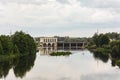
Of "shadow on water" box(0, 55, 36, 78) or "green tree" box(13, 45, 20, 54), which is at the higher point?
"green tree" box(13, 45, 20, 54)

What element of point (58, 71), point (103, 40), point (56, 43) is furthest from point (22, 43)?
point (56, 43)

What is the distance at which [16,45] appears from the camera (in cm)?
7544

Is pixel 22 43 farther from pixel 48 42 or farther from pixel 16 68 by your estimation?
pixel 48 42

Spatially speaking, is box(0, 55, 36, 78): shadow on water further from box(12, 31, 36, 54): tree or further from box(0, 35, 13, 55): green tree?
box(12, 31, 36, 54): tree

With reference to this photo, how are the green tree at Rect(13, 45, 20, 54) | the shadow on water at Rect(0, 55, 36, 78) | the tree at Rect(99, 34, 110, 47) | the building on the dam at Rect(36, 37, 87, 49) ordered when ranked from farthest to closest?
the building on the dam at Rect(36, 37, 87, 49), the tree at Rect(99, 34, 110, 47), the green tree at Rect(13, 45, 20, 54), the shadow on water at Rect(0, 55, 36, 78)

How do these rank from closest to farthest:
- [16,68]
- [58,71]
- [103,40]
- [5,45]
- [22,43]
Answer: [58,71] → [16,68] → [5,45] → [22,43] → [103,40]

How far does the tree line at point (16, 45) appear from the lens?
213ft

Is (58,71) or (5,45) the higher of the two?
(5,45)

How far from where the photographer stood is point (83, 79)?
34.9m

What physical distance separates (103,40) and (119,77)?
7212 centimetres

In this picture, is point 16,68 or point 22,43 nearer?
point 16,68

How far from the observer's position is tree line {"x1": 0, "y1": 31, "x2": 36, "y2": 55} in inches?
2559

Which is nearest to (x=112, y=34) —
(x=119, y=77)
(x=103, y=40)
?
(x=103, y=40)

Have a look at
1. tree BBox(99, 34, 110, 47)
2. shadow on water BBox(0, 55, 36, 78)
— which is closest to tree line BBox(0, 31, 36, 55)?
shadow on water BBox(0, 55, 36, 78)
